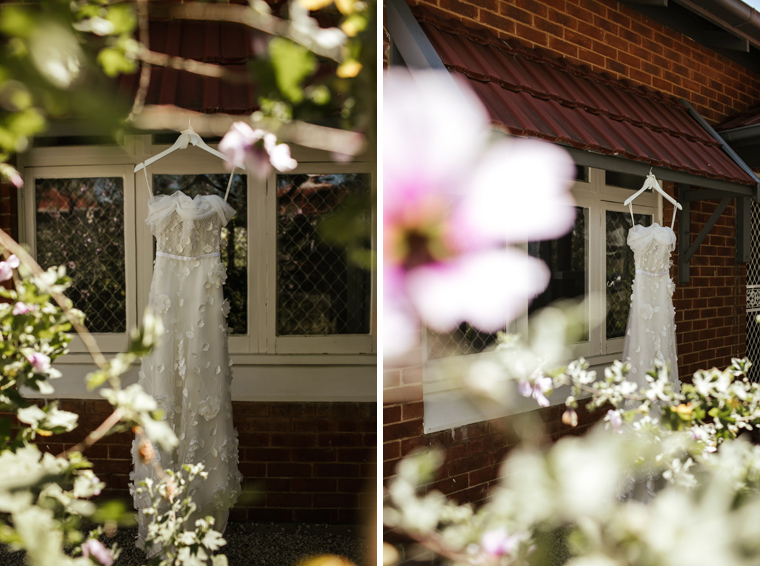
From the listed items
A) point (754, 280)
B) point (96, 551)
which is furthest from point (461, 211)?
point (96, 551)

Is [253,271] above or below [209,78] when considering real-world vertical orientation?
below

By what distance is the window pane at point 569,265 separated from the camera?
987 millimetres

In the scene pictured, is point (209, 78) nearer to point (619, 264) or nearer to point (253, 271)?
point (253, 271)

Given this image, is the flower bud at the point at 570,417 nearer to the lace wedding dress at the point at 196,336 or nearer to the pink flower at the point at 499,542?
the pink flower at the point at 499,542

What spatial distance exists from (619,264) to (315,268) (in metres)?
0.79

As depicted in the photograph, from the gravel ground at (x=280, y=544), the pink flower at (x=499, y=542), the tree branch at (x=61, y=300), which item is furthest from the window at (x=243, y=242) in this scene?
the pink flower at (x=499, y=542)

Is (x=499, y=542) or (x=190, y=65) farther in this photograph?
(x=190, y=65)

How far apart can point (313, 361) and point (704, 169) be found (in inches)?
40.7

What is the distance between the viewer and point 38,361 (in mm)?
850

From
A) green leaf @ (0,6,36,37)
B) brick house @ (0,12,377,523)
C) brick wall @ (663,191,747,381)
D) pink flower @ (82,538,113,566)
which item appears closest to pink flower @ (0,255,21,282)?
brick house @ (0,12,377,523)

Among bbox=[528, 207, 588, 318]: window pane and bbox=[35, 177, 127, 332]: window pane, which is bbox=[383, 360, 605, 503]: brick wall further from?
bbox=[35, 177, 127, 332]: window pane

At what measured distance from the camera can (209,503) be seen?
1.12 m

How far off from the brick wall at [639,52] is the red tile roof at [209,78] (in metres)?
0.67

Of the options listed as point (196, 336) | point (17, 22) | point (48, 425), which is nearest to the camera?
point (17, 22)
